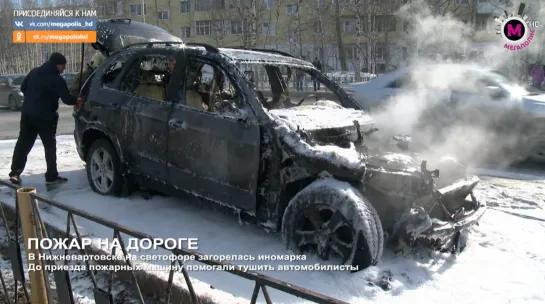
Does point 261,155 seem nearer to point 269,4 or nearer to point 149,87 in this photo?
point 149,87

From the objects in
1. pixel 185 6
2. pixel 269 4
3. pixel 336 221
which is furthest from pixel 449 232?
pixel 185 6

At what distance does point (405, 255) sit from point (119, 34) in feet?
17.7

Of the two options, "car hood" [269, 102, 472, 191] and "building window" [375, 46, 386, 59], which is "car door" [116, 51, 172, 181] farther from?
"building window" [375, 46, 386, 59]

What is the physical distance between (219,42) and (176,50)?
34764mm

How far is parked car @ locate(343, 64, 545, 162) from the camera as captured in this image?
24.8 feet

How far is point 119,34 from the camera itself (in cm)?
718

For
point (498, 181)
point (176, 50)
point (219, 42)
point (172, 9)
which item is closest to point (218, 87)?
point (176, 50)

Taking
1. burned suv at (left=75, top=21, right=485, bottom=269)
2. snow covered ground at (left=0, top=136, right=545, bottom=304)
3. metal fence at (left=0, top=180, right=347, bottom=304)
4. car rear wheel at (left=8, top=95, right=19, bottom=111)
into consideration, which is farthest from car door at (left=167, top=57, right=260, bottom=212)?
car rear wheel at (left=8, top=95, right=19, bottom=111)

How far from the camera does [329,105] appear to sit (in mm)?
5066

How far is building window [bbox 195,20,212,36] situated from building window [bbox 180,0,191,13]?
1.57 m

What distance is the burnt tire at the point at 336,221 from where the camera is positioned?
11.3 feet

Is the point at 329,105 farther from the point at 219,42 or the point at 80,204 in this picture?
the point at 219,42

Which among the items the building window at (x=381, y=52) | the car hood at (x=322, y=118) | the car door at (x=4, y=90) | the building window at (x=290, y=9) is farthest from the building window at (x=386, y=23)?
the car hood at (x=322, y=118)
